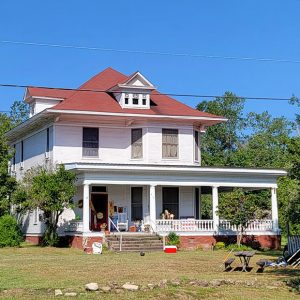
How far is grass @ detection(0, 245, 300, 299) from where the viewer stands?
1647 cm

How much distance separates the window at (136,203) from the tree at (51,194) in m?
4.96

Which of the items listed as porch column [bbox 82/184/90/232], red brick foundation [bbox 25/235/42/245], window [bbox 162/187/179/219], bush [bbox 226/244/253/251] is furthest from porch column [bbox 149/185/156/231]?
red brick foundation [bbox 25/235/42/245]

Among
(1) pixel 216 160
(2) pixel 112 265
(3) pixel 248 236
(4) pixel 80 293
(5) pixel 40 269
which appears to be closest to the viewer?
(4) pixel 80 293

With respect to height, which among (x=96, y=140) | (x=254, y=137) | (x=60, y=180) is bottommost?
(x=60, y=180)

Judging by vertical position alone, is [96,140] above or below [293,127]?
below

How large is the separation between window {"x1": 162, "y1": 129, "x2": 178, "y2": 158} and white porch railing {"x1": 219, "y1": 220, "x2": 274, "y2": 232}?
205 inches

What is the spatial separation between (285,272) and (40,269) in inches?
340

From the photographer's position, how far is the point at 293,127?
6956cm

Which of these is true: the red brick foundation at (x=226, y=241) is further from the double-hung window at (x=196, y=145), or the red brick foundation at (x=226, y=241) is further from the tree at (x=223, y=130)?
the tree at (x=223, y=130)

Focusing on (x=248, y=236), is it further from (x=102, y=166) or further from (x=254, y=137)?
(x=254, y=137)

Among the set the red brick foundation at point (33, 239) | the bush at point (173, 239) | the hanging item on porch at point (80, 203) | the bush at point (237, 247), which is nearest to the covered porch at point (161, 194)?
the hanging item on porch at point (80, 203)

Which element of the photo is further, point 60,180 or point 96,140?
point 96,140

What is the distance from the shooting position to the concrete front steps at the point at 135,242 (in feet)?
105

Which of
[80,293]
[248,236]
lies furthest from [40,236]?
[80,293]
